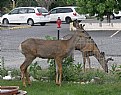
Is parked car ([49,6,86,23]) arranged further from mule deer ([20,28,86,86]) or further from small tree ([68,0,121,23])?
mule deer ([20,28,86,86])

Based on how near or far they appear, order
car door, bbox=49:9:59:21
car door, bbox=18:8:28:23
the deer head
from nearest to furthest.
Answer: the deer head → car door, bbox=18:8:28:23 → car door, bbox=49:9:59:21

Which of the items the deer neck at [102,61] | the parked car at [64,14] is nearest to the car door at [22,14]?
the parked car at [64,14]

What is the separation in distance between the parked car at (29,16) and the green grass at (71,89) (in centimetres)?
2931

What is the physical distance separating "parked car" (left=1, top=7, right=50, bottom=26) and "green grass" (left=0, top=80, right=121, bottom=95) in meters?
29.3

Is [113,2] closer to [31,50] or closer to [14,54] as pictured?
[14,54]

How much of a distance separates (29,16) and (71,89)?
30.6 metres

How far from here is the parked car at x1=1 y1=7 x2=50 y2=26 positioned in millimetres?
40500

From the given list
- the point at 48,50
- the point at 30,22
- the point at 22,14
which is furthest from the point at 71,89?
the point at 22,14

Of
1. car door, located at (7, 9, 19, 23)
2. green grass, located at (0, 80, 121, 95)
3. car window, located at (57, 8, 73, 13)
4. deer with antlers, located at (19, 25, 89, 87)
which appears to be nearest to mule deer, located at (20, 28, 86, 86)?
deer with antlers, located at (19, 25, 89, 87)

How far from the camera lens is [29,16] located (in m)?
40.8

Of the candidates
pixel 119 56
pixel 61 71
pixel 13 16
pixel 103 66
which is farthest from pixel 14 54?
pixel 13 16

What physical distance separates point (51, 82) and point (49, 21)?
32088 millimetres

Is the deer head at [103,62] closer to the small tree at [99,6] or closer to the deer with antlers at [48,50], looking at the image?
the deer with antlers at [48,50]

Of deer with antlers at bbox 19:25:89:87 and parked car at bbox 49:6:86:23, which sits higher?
parked car at bbox 49:6:86:23
